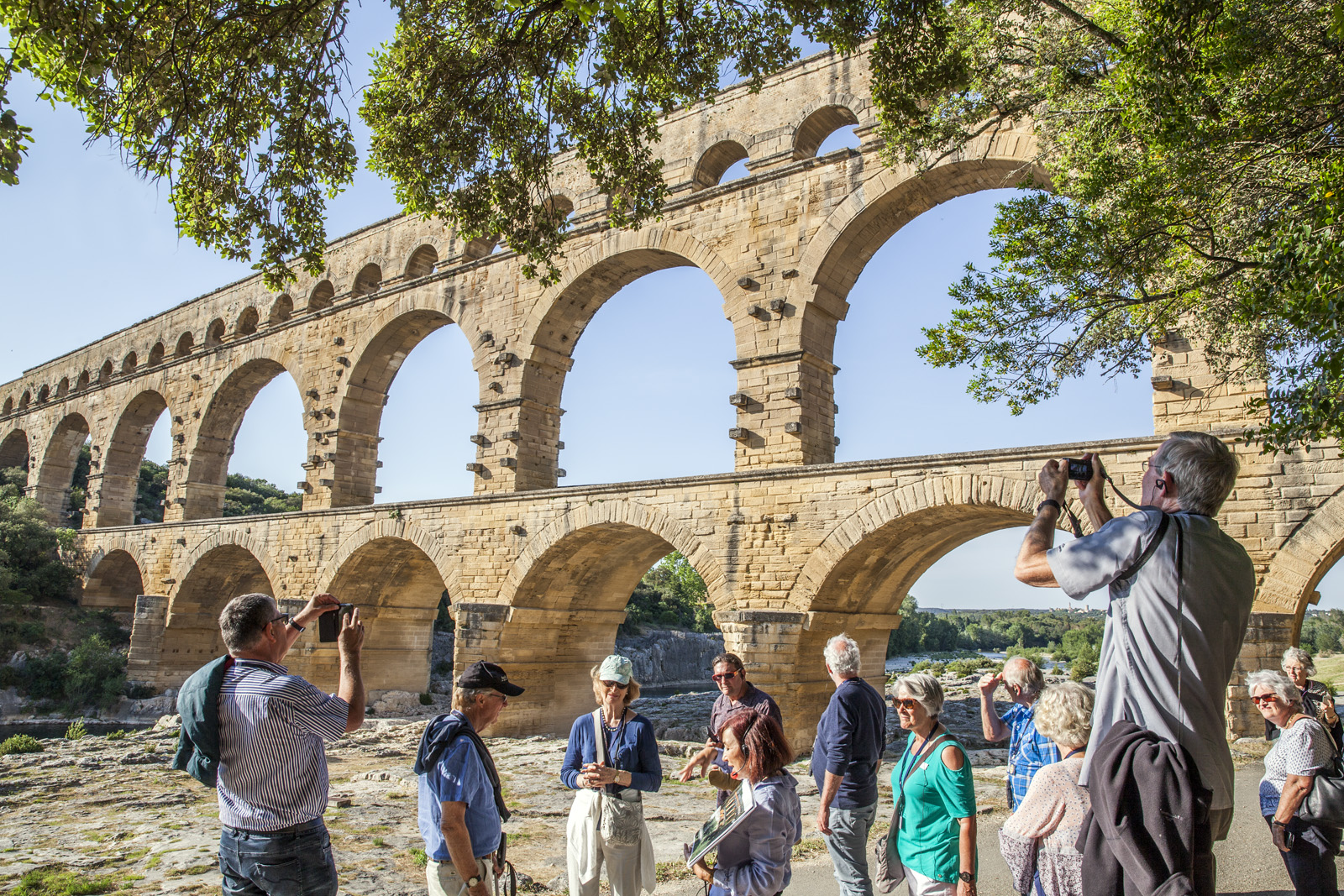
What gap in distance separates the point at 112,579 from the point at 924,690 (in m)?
26.0

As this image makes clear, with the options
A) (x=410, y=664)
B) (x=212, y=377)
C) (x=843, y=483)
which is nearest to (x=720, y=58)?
(x=843, y=483)

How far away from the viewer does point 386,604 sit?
56.3ft

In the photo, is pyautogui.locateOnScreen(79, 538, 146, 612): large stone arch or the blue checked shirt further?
pyautogui.locateOnScreen(79, 538, 146, 612): large stone arch

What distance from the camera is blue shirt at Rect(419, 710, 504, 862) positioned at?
310 centimetres

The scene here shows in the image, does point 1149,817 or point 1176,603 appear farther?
point 1176,603

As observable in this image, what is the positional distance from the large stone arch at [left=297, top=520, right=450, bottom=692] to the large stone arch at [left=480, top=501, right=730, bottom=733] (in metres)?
3.05

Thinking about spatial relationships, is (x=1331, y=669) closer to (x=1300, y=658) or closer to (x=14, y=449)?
(x=1300, y=658)

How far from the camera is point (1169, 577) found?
74.9 inches

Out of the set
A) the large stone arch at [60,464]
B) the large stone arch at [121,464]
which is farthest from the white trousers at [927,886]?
the large stone arch at [60,464]

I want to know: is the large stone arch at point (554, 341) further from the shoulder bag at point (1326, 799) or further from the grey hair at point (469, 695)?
the shoulder bag at point (1326, 799)

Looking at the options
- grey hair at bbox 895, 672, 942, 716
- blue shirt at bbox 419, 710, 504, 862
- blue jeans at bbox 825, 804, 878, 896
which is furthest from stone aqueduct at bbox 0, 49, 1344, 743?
blue shirt at bbox 419, 710, 504, 862

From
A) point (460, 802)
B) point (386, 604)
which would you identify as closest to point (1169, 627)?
point (460, 802)

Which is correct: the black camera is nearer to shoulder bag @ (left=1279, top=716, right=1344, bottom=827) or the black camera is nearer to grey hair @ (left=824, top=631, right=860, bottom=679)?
grey hair @ (left=824, top=631, right=860, bottom=679)

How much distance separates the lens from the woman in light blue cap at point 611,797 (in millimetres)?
3715
